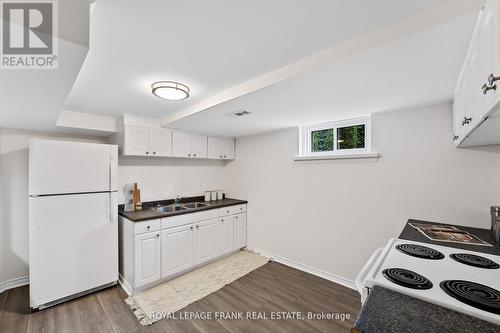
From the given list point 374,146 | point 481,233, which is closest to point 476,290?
point 481,233

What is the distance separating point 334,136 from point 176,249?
276 centimetres

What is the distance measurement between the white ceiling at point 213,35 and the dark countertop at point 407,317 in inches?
53.0

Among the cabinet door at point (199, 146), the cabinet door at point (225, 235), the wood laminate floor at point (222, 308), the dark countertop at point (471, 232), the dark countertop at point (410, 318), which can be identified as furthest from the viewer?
the cabinet door at point (199, 146)

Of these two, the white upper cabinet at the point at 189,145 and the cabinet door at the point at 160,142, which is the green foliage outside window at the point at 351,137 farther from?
the cabinet door at the point at 160,142

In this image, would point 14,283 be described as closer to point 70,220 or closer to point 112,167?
point 70,220

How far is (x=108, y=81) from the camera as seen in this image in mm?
1806

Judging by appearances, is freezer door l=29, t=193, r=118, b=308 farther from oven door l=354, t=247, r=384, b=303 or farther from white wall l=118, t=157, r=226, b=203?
oven door l=354, t=247, r=384, b=303

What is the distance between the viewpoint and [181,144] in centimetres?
341

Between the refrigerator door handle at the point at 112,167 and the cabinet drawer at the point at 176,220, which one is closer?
the refrigerator door handle at the point at 112,167

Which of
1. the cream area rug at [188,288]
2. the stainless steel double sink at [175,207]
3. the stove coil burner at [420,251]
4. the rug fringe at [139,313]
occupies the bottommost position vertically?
the cream area rug at [188,288]

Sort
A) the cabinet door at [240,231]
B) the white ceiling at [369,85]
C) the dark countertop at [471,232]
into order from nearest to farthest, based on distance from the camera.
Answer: the white ceiling at [369,85], the dark countertop at [471,232], the cabinet door at [240,231]

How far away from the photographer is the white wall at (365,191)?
78.1 inches

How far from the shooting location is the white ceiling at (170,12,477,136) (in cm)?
115

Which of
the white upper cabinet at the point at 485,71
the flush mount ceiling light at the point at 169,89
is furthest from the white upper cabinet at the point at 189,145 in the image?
the white upper cabinet at the point at 485,71
